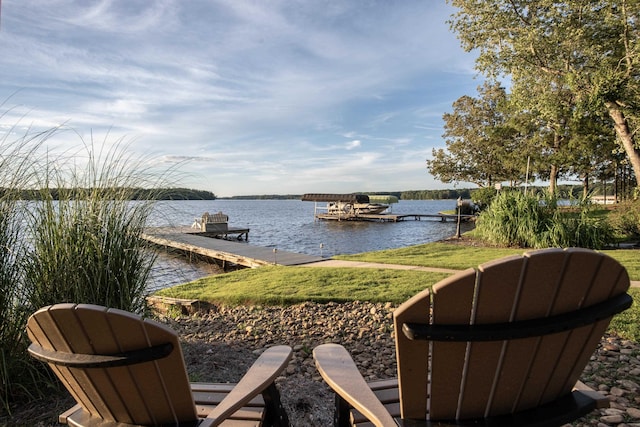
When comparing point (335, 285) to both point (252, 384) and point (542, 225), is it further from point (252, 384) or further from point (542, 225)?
point (542, 225)

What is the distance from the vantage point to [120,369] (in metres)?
1.20

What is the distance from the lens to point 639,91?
1167 cm

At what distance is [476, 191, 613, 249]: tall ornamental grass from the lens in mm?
9430

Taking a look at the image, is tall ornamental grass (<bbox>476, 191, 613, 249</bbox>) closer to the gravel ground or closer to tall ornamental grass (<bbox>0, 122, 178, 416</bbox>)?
the gravel ground

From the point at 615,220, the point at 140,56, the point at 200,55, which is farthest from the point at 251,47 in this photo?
the point at 615,220

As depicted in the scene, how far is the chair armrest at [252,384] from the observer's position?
1.25 meters

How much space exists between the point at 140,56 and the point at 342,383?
5.78 meters

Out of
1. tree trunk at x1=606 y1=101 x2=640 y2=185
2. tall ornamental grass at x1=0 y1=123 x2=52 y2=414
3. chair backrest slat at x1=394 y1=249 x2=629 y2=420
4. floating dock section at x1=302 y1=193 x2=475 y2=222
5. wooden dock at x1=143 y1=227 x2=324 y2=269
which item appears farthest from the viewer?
floating dock section at x1=302 y1=193 x2=475 y2=222

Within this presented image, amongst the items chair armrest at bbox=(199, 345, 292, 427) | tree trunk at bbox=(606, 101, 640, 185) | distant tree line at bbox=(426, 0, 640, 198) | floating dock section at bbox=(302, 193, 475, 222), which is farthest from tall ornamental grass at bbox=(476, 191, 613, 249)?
floating dock section at bbox=(302, 193, 475, 222)

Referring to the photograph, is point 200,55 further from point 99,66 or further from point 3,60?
point 3,60

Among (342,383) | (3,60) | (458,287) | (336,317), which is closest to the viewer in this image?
(458,287)

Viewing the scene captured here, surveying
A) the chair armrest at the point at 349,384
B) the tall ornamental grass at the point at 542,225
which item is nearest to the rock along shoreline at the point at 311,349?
the chair armrest at the point at 349,384

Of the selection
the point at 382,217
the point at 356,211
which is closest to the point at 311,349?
the point at 382,217

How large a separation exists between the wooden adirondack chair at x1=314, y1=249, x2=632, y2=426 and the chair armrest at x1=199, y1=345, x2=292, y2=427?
0.27 metres
